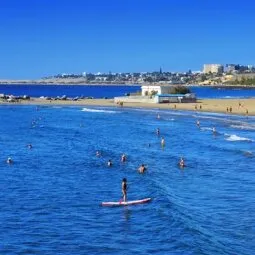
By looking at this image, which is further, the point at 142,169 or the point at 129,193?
the point at 142,169

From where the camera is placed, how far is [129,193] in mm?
38594

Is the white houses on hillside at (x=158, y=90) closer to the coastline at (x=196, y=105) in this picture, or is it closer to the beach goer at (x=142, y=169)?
the coastline at (x=196, y=105)

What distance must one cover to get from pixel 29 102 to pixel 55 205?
121 m

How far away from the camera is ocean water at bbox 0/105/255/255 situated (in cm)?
2736

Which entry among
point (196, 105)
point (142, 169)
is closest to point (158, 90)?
point (196, 105)

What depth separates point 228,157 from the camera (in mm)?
54656

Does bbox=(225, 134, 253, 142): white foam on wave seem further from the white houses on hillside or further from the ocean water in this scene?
the white houses on hillside

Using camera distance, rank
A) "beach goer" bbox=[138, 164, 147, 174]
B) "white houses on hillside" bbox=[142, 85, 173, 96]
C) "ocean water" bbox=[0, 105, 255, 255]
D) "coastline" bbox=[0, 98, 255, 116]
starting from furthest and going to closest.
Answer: "white houses on hillside" bbox=[142, 85, 173, 96] < "coastline" bbox=[0, 98, 255, 116] < "beach goer" bbox=[138, 164, 147, 174] < "ocean water" bbox=[0, 105, 255, 255]

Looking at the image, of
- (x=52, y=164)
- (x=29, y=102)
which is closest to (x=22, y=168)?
(x=52, y=164)

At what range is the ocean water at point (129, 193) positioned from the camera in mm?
27359

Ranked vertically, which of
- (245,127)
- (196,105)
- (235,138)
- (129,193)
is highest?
(196,105)

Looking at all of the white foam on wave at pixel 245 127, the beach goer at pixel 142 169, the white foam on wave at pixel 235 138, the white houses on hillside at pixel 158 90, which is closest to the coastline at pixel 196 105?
the white houses on hillside at pixel 158 90

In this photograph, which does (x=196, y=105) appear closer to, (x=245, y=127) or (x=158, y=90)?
(x=158, y=90)

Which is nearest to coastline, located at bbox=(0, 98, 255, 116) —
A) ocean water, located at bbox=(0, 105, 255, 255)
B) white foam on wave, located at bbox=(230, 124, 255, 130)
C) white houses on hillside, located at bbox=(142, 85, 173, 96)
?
white houses on hillside, located at bbox=(142, 85, 173, 96)
